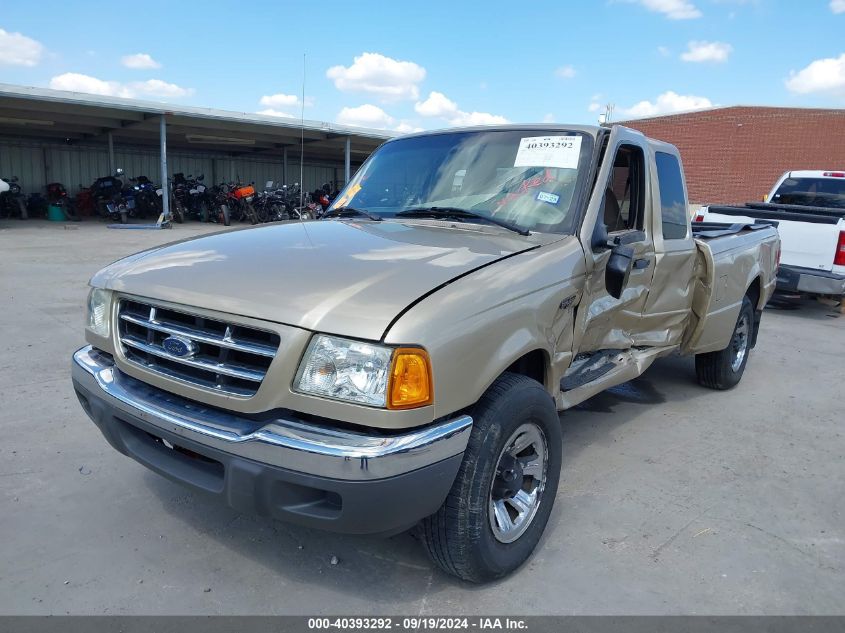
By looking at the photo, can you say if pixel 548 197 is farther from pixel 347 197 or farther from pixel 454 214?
pixel 347 197

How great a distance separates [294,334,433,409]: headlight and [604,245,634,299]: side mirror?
1.34 m

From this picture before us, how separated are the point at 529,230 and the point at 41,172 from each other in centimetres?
2451

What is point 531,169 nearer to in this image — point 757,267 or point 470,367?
point 470,367

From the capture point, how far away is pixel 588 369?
3514 millimetres

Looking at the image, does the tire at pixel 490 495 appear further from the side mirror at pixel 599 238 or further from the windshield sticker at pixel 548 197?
the windshield sticker at pixel 548 197

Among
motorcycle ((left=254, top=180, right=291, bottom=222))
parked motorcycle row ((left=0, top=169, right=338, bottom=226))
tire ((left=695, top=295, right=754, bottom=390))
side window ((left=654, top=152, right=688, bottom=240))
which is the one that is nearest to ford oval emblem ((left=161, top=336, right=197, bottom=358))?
side window ((left=654, top=152, right=688, bottom=240))

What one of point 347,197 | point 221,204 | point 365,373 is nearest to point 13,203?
point 221,204

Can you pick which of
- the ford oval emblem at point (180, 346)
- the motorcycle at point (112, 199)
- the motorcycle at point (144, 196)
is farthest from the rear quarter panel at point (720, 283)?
the motorcycle at point (144, 196)

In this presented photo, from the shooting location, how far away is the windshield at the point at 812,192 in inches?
410

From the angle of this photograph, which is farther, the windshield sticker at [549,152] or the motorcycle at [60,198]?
the motorcycle at [60,198]

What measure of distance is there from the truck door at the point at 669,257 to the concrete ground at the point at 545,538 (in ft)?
2.49

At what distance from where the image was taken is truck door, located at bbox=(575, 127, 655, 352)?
3.13 meters

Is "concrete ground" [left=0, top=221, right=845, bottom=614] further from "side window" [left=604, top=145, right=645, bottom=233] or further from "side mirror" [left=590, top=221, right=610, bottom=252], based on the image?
Answer: "side window" [left=604, top=145, right=645, bottom=233]

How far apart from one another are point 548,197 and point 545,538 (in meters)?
1.67
